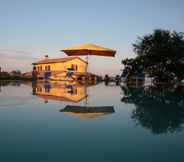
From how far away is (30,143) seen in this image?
2469 mm

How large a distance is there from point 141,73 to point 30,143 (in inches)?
833

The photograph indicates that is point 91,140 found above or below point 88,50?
below

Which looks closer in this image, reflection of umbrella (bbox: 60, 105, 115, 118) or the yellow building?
reflection of umbrella (bbox: 60, 105, 115, 118)

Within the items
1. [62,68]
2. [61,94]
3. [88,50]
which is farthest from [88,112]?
[62,68]

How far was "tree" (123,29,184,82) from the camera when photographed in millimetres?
21375

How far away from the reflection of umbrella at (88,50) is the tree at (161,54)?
19.8ft

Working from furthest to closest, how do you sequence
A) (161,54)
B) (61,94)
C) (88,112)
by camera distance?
(161,54), (61,94), (88,112)

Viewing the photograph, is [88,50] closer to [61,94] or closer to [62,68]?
[61,94]

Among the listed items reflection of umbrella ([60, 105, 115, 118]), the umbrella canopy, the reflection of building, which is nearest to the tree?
the umbrella canopy

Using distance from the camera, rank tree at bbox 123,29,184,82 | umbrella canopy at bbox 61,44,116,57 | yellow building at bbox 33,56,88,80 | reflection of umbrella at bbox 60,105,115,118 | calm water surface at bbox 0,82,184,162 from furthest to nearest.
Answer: yellow building at bbox 33,56,88,80, tree at bbox 123,29,184,82, umbrella canopy at bbox 61,44,116,57, reflection of umbrella at bbox 60,105,115,118, calm water surface at bbox 0,82,184,162

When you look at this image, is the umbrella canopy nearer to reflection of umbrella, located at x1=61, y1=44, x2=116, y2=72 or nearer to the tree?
reflection of umbrella, located at x1=61, y1=44, x2=116, y2=72

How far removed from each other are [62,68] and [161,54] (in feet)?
33.7

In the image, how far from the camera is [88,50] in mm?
16734

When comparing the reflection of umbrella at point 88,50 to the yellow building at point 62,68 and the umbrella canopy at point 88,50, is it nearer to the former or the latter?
the umbrella canopy at point 88,50
